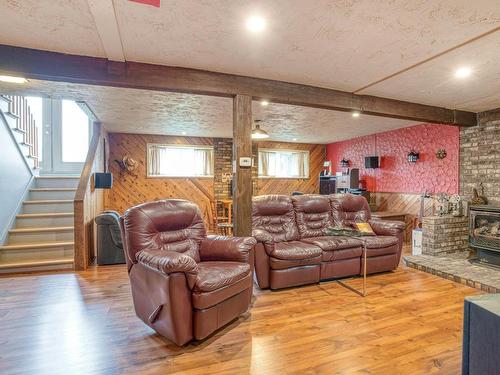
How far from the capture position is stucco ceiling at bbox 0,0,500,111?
6.48ft

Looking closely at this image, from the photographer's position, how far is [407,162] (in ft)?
19.9

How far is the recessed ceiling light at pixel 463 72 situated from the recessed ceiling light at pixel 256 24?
2.25m

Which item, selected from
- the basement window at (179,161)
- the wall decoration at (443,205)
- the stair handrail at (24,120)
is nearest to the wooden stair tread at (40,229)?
the stair handrail at (24,120)

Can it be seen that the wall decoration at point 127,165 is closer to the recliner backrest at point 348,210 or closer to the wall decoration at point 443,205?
the recliner backrest at point 348,210

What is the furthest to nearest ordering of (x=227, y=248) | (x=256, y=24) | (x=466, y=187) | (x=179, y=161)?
1. (x=179, y=161)
2. (x=466, y=187)
3. (x=227, y=248)
4. (x=256, y=24)

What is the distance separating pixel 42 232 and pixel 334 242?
14.0 ft

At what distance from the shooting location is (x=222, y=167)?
777cm

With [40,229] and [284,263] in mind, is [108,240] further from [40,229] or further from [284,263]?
[284,263]

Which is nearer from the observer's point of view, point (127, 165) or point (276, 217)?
point (276, 217)

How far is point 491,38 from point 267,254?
2839mm

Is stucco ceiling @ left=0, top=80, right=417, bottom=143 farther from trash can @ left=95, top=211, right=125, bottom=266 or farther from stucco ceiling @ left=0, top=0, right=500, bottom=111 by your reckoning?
trash can @ left=95, top=211, right=125, bottom=266

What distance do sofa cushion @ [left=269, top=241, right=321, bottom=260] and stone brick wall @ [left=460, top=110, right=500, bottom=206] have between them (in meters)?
3.28

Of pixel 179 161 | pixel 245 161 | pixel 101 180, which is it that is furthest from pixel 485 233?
pixel 179 161

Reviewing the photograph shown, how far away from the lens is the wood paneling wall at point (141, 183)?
6.88m
